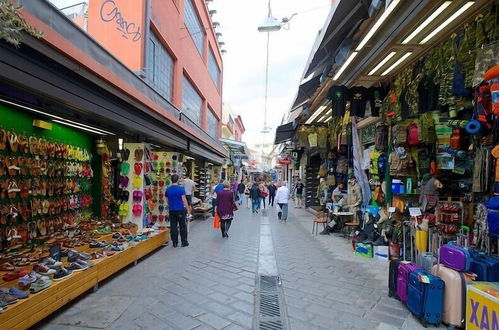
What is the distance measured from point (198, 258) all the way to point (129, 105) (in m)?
3.38

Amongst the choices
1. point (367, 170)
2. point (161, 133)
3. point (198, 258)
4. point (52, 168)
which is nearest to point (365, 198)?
point (367, 170)

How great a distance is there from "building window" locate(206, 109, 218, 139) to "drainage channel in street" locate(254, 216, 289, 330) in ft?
54.4

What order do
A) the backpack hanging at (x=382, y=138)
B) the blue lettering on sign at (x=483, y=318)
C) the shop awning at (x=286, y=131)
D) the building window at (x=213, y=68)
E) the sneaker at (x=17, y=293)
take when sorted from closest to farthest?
the blue lettering on sign at (x=483, y=318) < the sneaker at (x=17, y=293) < the backpack hanging at (x=382, y=138) < the shop awning at (x=286, y=131) < the building window at (x=213, y=68)

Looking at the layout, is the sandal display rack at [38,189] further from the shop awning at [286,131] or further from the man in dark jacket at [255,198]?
the man in dark jacket at [255,198]

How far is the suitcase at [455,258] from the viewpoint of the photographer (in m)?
3.64

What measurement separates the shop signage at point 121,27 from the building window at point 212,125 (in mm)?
13442

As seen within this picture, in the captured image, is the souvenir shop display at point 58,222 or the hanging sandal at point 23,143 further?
the hanging sandal at point 23,143

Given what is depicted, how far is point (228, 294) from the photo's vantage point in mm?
4625

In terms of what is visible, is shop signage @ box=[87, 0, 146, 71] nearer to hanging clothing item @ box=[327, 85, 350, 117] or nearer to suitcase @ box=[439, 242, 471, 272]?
hanging clothing item @ box=[327, 85, 350, 117]

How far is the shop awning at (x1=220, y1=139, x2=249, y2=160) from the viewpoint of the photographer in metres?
22.7

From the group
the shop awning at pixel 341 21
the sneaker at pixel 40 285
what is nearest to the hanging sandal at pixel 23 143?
the sneaker at pixel 40 285

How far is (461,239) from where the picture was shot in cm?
464

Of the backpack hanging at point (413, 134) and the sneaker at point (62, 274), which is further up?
the backpack hanging at point (413, 134)

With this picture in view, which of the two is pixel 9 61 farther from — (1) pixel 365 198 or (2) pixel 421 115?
(1) pixel 365 198
